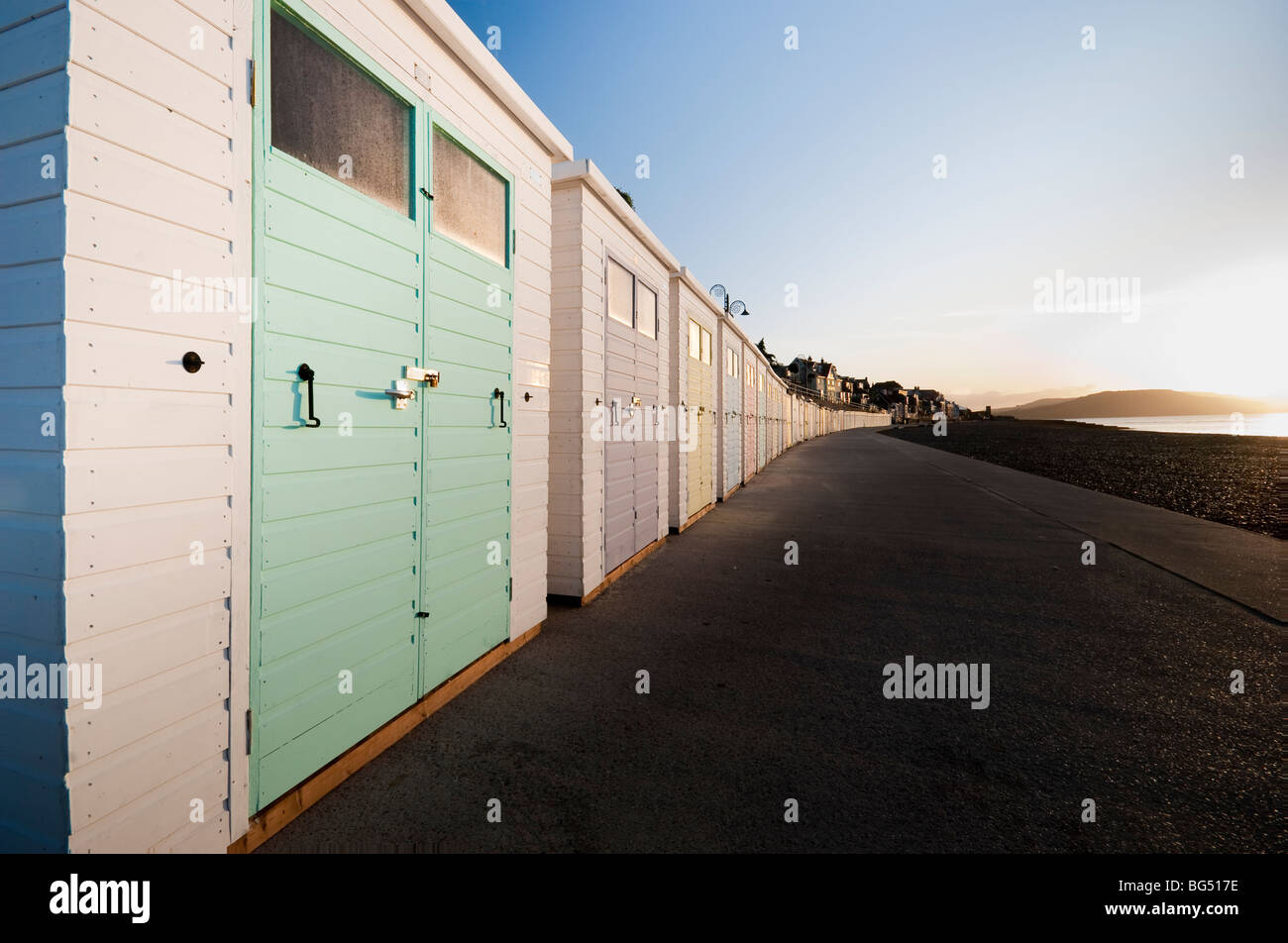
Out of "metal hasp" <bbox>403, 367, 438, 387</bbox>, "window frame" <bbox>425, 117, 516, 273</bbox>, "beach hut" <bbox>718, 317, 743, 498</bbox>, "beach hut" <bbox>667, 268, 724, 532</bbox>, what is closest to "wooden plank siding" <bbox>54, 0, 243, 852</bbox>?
Answer: "metal hasp" <bbox>403, 367, 438, 387</bbox>

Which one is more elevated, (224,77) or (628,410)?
(224,77)

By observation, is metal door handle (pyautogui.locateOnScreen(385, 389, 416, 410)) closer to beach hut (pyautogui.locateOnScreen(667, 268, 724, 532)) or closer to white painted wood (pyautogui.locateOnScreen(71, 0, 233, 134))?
white painted wood (pyautogui.locateOnScreen(71, 0, 233, 134))

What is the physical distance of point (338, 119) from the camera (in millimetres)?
3031

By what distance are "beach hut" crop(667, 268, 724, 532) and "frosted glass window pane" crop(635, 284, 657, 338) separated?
1404 mm

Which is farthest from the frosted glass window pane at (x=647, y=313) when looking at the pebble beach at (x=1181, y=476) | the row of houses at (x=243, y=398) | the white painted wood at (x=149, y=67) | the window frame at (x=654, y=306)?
the pebble beach at (x=1181, y=476)

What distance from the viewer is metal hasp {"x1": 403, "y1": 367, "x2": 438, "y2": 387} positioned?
11.4 feet

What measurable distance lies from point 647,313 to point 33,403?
286 inches

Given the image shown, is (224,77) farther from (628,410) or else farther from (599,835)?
(628,410)

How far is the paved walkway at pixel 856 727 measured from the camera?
2715mm

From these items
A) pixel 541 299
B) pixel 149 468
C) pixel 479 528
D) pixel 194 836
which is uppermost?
pixel 541 299

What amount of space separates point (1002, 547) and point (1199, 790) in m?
6.25

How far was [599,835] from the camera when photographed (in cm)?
266

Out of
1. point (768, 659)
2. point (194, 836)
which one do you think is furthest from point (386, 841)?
point (768, 659)

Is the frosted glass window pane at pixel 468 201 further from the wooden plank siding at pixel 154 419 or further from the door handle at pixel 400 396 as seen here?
the wooden plank siding at pixel 154 419
